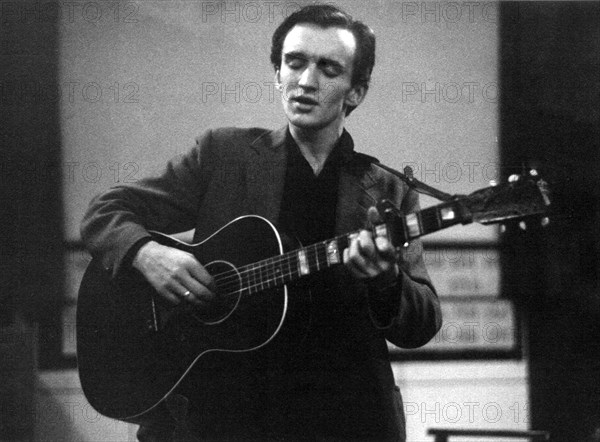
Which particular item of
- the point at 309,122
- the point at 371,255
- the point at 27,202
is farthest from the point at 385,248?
the point at 27,202

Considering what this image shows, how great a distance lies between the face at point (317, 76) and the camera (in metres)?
1.27

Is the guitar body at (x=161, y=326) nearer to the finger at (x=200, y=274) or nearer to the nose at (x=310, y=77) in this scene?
the finger at (x=200, y=274)

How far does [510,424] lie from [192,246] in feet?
2.48

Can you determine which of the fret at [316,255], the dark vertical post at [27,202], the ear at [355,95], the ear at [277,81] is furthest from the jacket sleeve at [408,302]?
the dark vertical post at [27,202]

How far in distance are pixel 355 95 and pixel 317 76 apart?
0.09 metres

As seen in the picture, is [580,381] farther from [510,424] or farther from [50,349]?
[50,349]

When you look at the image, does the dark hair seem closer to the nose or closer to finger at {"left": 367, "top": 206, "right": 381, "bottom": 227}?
the nose

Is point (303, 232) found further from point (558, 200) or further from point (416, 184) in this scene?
point (558, 200)

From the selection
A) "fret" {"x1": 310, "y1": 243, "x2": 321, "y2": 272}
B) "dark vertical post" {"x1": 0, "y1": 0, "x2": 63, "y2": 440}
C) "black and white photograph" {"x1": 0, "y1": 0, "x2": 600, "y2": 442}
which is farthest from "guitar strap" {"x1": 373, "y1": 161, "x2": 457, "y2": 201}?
"dark vertical post" {"x1": 0, "y1": 0, "x2": 63, "y2": 440}

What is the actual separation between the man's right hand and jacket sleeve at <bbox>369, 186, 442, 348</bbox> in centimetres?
32

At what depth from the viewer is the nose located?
127 cm

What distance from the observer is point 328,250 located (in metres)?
1.14

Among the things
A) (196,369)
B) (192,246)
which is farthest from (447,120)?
(196,369)

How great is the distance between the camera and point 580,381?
1.33 m
